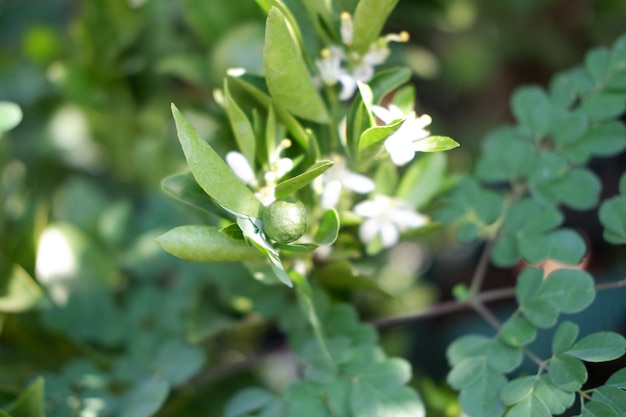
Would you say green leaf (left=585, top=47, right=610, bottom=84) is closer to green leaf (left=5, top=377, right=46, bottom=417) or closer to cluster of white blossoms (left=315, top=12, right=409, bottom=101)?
cluster of white blossoms (left=315, top=12, right=409, bottom=101)

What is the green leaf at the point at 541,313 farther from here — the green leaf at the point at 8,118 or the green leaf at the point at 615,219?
the green leaf at the point at 8,118

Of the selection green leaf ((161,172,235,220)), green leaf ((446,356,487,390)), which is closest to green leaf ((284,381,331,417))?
green leaf ((446,356,487,390))

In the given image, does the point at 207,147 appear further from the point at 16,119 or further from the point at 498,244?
the point at 498,244

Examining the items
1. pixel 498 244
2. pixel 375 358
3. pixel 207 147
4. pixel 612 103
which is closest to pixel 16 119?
pixel 207 147

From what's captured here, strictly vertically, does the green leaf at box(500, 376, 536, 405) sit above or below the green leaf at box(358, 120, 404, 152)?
below

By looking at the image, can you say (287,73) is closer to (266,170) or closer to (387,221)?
(266,170)
